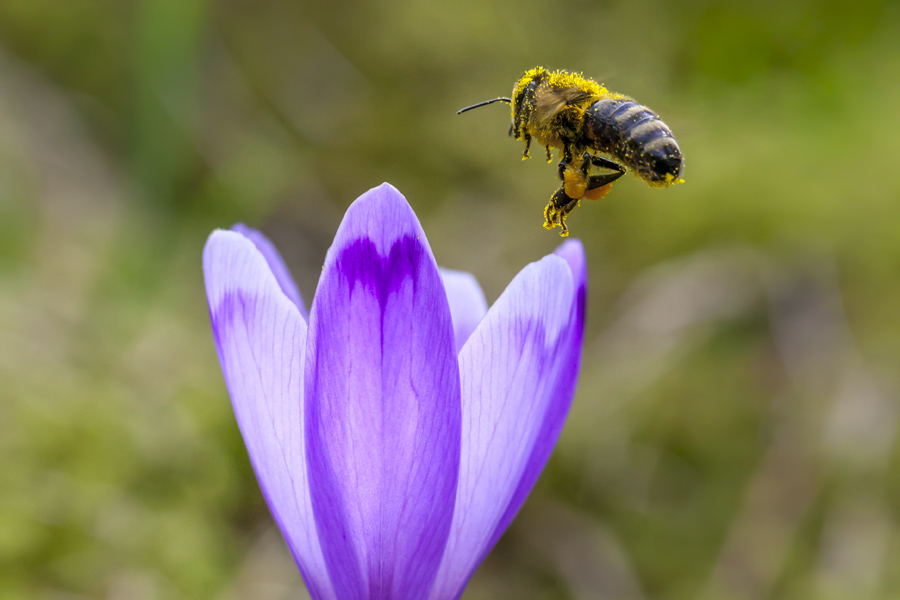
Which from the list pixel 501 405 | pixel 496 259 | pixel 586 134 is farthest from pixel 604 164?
pixel 496 259

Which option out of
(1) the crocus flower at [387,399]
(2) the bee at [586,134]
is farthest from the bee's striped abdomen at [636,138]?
(1) the crocus flower at [387,399]

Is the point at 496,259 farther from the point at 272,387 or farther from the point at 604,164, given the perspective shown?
the point at 272,387

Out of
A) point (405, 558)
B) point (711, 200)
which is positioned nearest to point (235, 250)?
point (405, 558)

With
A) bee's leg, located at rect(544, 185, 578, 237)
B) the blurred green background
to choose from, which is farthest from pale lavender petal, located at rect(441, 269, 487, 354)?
the blurred green background

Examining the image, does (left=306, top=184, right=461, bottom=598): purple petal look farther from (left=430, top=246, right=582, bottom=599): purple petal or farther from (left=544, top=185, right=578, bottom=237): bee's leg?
(left=544, top=185, right=578, bottom=237): bee's leg

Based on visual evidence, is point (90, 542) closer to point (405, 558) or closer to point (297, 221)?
point (405, 558)

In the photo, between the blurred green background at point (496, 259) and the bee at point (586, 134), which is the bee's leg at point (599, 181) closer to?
the bee at point (586, 134)
